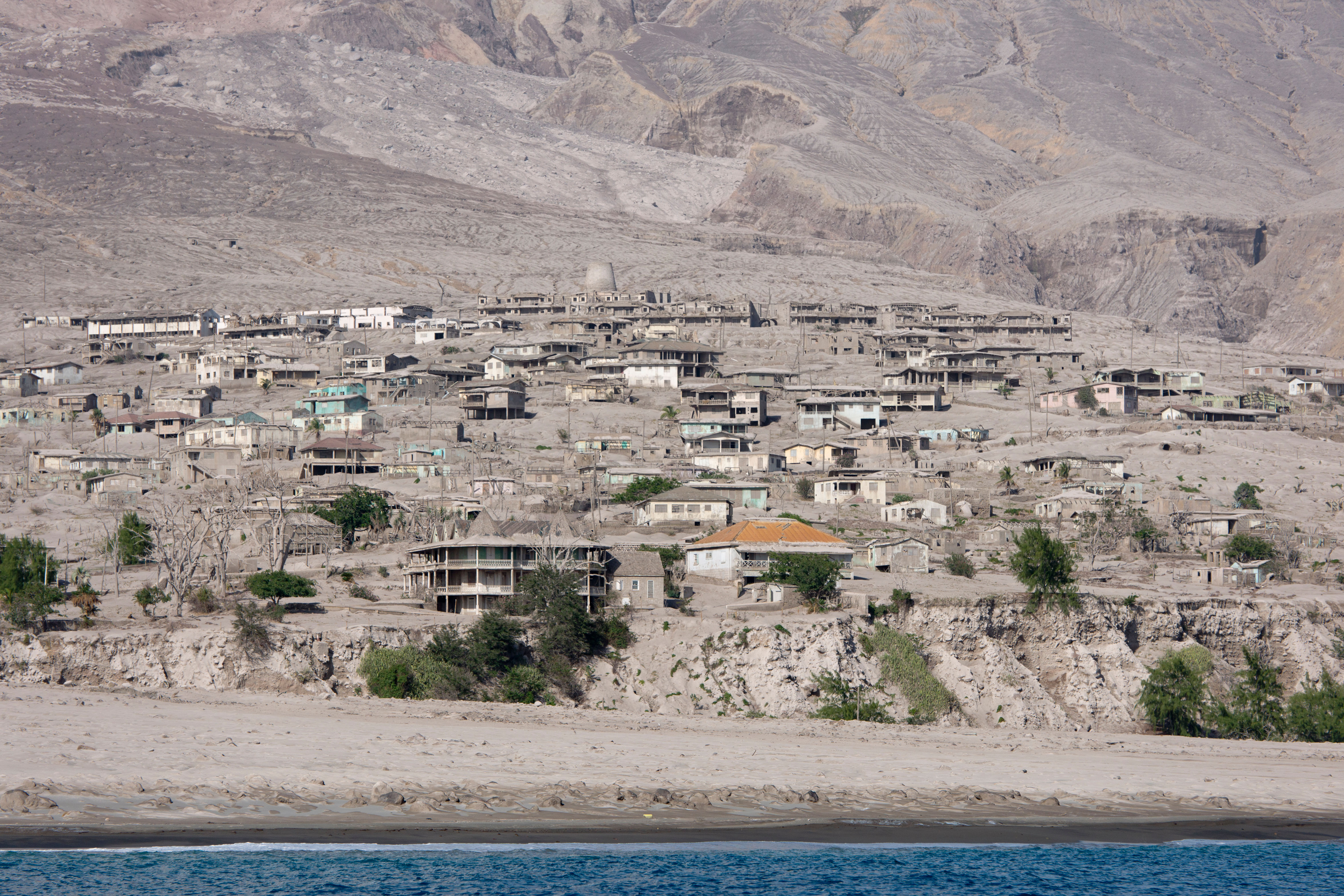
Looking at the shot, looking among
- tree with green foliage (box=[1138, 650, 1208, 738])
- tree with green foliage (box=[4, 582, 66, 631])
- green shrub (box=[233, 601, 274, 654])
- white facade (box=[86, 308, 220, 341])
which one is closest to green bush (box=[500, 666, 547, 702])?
green shrub (box=[233, 601, 274, 654])

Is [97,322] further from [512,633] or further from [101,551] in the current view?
[512,633]

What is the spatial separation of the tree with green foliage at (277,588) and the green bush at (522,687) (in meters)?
8.73

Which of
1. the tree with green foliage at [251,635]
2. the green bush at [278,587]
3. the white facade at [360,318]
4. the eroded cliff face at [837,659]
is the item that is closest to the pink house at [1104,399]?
the eroded cliff face at [837,659]

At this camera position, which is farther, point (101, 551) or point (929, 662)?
point (101, 551)

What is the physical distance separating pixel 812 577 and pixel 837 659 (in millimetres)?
4379

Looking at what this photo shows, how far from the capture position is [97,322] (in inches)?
5763

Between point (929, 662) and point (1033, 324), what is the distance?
110m

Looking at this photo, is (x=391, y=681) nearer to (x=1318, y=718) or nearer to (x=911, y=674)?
(x=911, y=674)

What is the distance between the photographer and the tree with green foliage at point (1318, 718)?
42.7 meters

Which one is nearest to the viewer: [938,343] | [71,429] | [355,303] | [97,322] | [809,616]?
[809,616]

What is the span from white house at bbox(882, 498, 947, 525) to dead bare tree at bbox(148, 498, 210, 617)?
106 feet

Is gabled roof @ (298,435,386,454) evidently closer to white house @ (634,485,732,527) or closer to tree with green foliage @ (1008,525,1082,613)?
white house @ (634,485,732,527)

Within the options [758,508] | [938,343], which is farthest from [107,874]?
[938,343]

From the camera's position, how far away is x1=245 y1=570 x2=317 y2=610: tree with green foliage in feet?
154
